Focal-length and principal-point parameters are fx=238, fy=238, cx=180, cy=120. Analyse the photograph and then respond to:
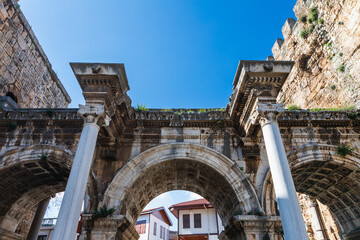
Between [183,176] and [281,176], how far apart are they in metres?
4.08

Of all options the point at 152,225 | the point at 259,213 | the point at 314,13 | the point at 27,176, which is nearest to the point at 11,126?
the point at 27,176

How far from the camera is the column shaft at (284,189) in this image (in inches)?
179

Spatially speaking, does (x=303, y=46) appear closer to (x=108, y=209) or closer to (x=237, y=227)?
(x=237, y=227)

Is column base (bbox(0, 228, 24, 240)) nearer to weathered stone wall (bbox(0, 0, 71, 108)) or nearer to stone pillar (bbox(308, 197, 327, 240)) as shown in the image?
weathered stone wall (bbox(0, 0, 71, 108))

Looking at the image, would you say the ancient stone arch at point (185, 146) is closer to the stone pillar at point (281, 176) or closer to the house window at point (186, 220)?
the stone pillar at point (281, 176)

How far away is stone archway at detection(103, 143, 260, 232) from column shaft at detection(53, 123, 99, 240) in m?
1.75

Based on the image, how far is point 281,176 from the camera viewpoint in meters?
5.16

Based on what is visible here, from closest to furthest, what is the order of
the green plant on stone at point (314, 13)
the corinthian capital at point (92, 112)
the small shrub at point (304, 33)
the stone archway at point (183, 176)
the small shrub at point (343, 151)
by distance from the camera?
1. the corinthian capital at point (92, 112)
2. the stone archway at point (183, 176)
3. the small shrub at point (343, 151)
4. the green plant on stone at point (314, 13)
5. the small shrub at point (304, 33)

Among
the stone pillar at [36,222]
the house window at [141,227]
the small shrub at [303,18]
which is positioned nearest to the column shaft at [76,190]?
the stone pillar at [36,222]

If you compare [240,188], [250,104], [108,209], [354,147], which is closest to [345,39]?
[354,147]

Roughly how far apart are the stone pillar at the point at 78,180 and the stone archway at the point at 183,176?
5.76ft

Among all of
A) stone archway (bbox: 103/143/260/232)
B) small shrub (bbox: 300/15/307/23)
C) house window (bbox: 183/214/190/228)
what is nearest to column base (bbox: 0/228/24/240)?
stone archway (bbox: 103/143/260/232)

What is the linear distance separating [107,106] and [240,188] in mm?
4349

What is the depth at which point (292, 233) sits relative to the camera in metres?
4.49
